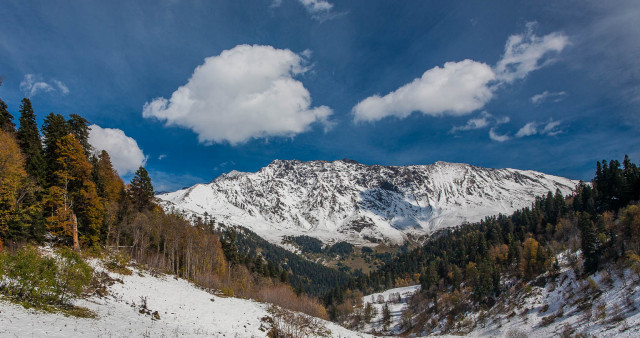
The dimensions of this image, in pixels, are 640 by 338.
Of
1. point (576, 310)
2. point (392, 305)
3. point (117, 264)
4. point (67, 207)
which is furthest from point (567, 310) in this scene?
point (392, 305)

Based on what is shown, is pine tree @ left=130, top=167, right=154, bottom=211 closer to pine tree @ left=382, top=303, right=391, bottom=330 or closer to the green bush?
the green bush

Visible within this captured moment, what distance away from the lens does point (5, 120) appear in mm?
55625

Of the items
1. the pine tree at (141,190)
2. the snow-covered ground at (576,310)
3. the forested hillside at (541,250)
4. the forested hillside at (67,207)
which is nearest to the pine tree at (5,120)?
the forested hillside at (67,207)

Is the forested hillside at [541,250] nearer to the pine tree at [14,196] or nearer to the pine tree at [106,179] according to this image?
the pine tree at [14,196]

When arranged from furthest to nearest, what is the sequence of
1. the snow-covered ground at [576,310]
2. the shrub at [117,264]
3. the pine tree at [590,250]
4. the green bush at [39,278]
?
the pine tree at [590,250] < the snow-covered ground at [576,310] < the shrub at [117,264] < the green bush at [39,278]

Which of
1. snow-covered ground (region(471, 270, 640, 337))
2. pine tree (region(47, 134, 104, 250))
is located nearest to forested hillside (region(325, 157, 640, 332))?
snow-covered ground (region(471, 270, 640, 337))

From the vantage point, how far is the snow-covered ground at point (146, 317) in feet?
60.4

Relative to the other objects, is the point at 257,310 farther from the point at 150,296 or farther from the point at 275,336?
the point at 150,296

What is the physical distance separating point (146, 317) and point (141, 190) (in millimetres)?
50474

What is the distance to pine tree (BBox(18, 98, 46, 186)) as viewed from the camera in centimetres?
4147

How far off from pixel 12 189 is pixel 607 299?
9855 centimetres

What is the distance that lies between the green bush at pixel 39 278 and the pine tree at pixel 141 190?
48.1m

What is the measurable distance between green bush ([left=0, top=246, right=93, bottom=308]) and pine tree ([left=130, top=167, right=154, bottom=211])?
158 ft

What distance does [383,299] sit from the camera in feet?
571
